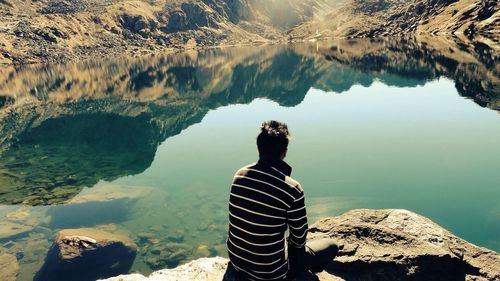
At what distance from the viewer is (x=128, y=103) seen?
72812 mm

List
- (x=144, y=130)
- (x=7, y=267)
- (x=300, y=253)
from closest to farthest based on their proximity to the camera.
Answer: (x=300, y=253), (x=7, y=267), (x=144, y=130)

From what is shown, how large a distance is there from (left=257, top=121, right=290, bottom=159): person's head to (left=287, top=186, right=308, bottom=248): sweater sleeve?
2.55 ft

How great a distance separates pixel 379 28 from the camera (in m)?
198

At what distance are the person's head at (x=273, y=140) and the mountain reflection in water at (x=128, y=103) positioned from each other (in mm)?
23882

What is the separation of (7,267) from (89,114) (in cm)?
4865

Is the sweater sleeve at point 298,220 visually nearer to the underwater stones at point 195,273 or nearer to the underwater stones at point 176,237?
the underwater stones at point 195,273

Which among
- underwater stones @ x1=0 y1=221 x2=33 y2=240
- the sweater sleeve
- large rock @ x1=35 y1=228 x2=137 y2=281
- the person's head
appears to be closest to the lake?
underwater stones @ x1=0 y1=221 x2=33 y2=240

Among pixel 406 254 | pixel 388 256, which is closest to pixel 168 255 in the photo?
pixel 388 256

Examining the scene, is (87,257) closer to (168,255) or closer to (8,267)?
(168,255)

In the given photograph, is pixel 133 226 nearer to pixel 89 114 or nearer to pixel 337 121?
pixel 337 121

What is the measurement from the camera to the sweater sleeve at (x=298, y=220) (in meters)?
7.27

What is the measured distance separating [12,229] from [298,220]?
70.2 feet

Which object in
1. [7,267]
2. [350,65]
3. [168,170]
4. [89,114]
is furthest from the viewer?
[350,65]

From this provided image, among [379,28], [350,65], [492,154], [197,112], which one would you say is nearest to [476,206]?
[492,154]
